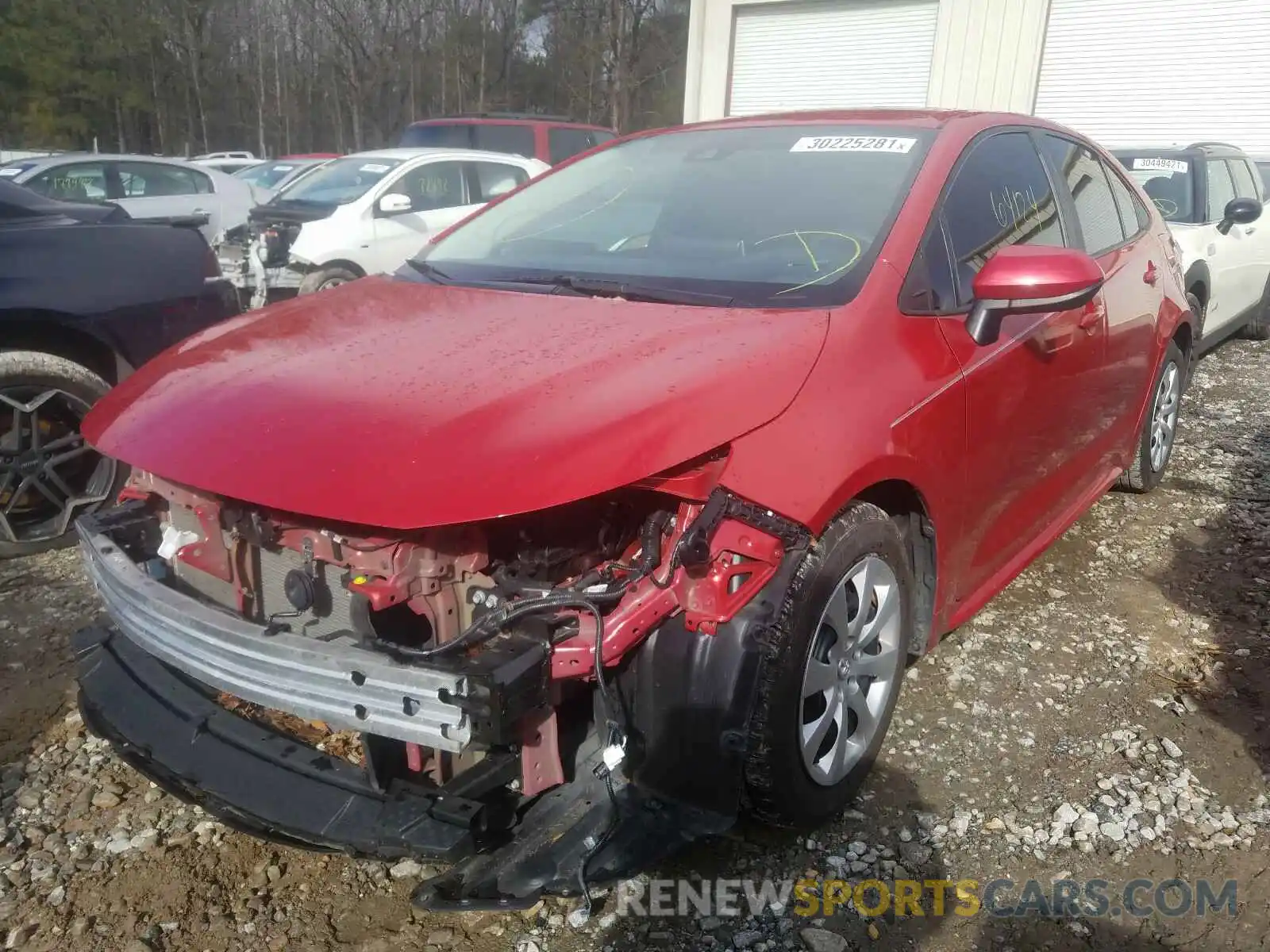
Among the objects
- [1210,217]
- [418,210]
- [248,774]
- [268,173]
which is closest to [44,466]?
[248,774]

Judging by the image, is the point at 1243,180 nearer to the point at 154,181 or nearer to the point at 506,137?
the point at 506,137

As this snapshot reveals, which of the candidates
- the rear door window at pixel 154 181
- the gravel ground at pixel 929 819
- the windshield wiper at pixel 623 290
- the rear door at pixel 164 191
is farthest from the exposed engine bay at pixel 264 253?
the windshield wiper at pixel 623 290

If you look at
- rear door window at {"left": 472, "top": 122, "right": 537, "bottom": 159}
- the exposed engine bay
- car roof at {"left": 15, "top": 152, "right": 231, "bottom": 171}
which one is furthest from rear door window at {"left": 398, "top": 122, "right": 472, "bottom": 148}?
the exposed engine bay

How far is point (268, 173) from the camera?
16234mm

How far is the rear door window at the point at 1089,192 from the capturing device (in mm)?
3479

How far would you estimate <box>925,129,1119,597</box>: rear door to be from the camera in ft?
8.73

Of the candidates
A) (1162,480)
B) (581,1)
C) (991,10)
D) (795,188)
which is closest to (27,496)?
(795,188)

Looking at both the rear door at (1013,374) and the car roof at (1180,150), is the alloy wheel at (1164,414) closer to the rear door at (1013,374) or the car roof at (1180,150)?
the rear door at (1013,374)

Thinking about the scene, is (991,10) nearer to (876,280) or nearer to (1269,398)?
(1269,398)

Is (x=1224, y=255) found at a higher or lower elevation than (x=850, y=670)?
higher

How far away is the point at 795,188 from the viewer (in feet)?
9.27

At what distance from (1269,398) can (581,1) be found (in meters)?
34.9

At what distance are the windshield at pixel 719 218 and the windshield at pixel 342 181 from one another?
5566 mm

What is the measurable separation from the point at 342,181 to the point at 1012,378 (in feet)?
24.4
